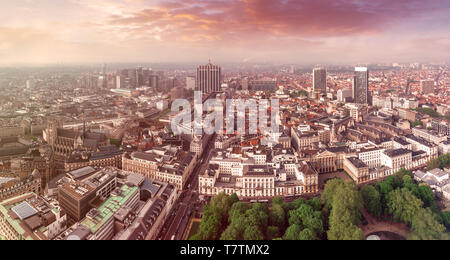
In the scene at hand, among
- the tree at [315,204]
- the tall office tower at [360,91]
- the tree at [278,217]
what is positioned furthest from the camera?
the tall office tower at [360,91]

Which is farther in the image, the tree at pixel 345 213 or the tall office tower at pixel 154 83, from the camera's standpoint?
the tall office tower at pixel 154 83

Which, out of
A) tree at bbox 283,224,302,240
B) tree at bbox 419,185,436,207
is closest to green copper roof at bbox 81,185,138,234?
tree at bbox 283,224,302,240

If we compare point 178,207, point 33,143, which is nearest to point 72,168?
point 33,143

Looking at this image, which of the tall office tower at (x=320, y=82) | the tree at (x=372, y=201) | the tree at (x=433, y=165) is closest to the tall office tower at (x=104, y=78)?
the tree at (x=372, y=201)

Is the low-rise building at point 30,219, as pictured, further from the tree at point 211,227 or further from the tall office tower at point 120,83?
the tall office tower at point 120,83

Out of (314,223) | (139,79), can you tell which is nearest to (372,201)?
(314,223)

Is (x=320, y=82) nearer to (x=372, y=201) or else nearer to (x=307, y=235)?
(x=372, y=201)
